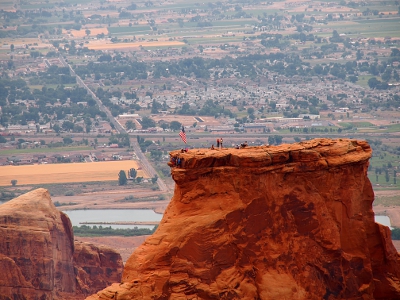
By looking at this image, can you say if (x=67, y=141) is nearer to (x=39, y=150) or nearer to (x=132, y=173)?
(x=39, y=150)

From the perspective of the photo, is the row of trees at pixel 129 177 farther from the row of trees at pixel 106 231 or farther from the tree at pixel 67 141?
the row of trees at pixel 106 231

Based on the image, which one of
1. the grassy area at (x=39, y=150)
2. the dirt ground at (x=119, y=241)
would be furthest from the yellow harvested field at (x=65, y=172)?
the dirt ground at (x=119, y=241)

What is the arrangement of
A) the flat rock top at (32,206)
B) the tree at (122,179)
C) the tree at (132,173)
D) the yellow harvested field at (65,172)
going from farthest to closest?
1. the tree at (132,173)
2. the yellow harvested field at (65,172)
3. the tree at (122,179)
4. the flat rock top at (32,206)

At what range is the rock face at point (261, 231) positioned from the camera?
133 feet

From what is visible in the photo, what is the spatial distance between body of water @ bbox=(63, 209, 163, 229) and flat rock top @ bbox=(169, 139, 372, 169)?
74601 mm

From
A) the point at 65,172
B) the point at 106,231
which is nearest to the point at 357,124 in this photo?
the point at 65,172

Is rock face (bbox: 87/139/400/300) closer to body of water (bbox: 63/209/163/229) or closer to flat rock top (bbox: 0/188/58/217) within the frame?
flat rock top (bbox: 0/188/58/217)

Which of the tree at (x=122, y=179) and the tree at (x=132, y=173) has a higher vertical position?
the tree at (x=122, y=179)

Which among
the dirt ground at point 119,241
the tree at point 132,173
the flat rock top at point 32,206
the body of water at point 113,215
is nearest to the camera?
the flat rock top at point 32,206

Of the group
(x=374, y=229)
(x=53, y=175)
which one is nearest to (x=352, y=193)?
(x=374, y=229)

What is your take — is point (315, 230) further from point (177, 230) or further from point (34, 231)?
point (34, 231)

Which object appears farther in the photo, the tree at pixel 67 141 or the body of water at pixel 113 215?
the tree at pixel 67 141

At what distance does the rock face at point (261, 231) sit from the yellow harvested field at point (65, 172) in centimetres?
10788

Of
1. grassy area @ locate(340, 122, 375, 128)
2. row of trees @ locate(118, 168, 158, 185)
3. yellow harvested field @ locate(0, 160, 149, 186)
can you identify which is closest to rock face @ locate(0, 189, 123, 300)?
row of trees @ locate(118, 168, 158, 185)
